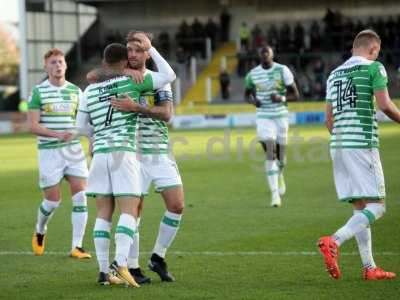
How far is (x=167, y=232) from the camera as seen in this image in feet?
30.3

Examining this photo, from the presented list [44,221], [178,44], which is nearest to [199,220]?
[44,221]

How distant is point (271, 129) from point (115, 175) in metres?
8.01

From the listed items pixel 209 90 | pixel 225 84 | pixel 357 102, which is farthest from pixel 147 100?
pixel 225 84

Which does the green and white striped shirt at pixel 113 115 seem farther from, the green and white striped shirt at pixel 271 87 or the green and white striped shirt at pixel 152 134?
the green and white striped shirt at pixel 271 87

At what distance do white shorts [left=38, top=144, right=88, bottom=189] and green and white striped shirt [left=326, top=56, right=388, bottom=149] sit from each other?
3470 millimetres

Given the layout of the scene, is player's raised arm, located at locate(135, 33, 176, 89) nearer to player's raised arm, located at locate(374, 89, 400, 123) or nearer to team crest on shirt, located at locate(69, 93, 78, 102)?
player's raised arm, located at locate(374, 89, 400, 123)

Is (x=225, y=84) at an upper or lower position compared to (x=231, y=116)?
upper

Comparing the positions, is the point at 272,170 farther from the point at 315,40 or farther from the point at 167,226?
the point at 315,40

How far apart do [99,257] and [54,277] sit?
846 millimetres

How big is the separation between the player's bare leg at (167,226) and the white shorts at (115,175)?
1.37ft

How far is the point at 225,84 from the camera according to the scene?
149 ft

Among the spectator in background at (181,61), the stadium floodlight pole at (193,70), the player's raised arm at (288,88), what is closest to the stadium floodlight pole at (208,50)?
the stadium floodlight pole at (193,70)

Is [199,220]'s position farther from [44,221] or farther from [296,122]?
[296,122]

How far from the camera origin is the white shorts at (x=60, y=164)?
11.3 metres
